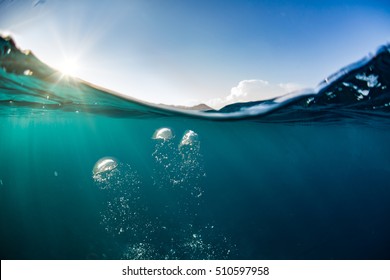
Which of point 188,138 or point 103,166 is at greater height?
point 188,138

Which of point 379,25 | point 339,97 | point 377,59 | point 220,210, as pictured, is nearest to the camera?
point 379,25

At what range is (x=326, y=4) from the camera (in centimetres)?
692

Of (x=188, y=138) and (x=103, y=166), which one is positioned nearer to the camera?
(x=103, y=166)

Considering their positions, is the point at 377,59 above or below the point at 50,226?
above

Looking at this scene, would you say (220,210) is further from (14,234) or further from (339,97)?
(14,234)

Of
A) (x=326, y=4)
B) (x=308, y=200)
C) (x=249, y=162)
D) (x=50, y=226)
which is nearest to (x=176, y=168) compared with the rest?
(x=249, y=162)

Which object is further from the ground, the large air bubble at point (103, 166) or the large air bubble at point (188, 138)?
the large air bubble at point (188, 138)

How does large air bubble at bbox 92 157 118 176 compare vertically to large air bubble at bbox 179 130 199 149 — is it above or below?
below

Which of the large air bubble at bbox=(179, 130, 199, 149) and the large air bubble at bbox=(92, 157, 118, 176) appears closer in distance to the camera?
the large air bubble at bbox=(92, 157, 118, 176)

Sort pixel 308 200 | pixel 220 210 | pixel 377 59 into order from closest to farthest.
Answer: pixel 377 59
pixel 220 210
pixel 308 200

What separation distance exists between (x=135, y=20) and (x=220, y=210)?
13980 mm

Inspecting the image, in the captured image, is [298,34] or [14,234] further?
[14,234]

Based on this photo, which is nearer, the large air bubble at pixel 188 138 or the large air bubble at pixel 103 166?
the large air bubble at pixel 103 166

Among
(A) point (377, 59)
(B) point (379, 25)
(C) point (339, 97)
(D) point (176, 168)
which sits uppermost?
(B) point (379, 25)
